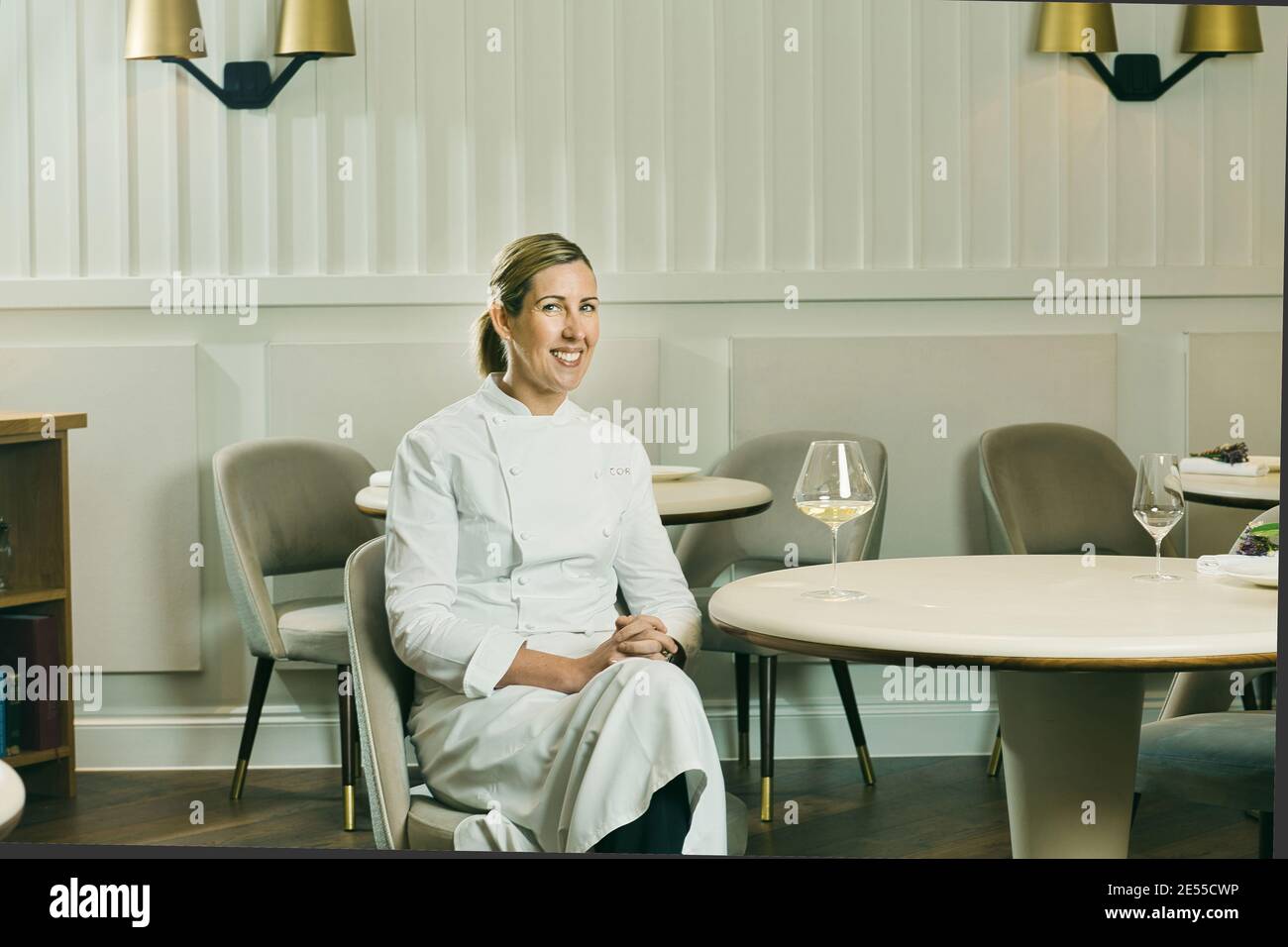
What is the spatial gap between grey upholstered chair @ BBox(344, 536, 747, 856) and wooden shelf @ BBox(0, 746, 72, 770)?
1639 mm

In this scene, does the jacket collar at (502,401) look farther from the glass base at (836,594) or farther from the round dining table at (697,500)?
the round dining table at (697,500)

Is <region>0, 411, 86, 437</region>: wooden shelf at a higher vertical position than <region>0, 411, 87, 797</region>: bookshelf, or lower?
higher

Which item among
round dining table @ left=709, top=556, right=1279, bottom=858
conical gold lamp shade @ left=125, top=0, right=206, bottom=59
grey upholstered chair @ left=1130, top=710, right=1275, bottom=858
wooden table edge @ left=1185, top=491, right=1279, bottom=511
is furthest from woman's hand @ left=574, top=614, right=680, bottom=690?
conical gold lamp shade @ left=125, top=0, right=206, bottom=59

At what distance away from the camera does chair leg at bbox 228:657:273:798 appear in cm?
289

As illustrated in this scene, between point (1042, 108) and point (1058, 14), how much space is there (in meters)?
0.23

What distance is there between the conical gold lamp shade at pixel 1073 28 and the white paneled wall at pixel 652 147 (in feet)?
0.16

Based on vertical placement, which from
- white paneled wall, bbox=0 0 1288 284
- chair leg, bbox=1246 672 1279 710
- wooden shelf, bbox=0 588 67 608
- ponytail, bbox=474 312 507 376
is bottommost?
chair leg, bbox=1246 672 1279 710

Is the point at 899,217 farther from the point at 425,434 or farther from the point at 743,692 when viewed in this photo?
the point at 425,434

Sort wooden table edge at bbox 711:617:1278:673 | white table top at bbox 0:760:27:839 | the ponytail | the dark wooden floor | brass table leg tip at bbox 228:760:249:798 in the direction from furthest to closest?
brass table leg tip at bbox 228:760:249:798, the dark wooden floor, the ponytail, wooden table edge at bbox 711:617:1278:673, white table top at bbox 0:760:27:839

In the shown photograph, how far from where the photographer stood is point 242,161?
10.5 feet

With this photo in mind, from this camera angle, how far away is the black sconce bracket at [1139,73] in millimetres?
3238

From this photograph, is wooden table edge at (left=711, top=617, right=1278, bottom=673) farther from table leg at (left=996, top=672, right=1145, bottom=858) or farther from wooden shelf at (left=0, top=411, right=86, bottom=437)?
wooden shelf at (left=0, top=411, right=86, bottom=437)

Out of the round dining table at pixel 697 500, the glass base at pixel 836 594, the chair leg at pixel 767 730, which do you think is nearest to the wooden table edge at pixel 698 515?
the round dining table at pixel 697 500
